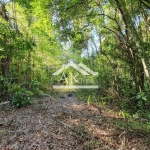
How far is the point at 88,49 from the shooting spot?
13141mm

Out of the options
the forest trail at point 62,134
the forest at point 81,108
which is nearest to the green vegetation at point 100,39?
the forest at point 81,108

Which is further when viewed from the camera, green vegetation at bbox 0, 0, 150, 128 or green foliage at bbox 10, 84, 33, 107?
green foliage at bbox 10, 84, 33, 107

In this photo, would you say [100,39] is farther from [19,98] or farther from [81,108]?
[19,98]

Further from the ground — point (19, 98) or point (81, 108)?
point (19, 98)

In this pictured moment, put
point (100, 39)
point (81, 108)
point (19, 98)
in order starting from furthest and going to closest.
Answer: point (100, 39) < point (81, 108) < point (19, 98)

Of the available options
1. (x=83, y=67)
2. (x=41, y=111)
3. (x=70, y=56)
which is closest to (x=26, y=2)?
(x=41, y=111)

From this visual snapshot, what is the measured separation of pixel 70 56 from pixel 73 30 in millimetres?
13677

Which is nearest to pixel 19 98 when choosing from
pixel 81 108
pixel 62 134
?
pixel 81 108

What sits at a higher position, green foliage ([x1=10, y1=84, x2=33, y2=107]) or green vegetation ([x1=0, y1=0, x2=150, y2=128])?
green vegetation ([x1=0, y1=0, x2=150, y2=128])

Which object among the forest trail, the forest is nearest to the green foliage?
the forest

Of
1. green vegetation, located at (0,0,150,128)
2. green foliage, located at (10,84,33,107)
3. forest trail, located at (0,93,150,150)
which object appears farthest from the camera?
green foliage, located at (10,84,33,107)

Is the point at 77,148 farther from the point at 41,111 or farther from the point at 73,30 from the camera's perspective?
the point at 73,30


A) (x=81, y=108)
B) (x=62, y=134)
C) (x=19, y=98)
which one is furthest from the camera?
(x=81, y=108)

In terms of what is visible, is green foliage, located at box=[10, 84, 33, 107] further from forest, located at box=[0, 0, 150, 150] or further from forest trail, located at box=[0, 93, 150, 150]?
forest trail, located at box=[0, 93, 150, 150]
